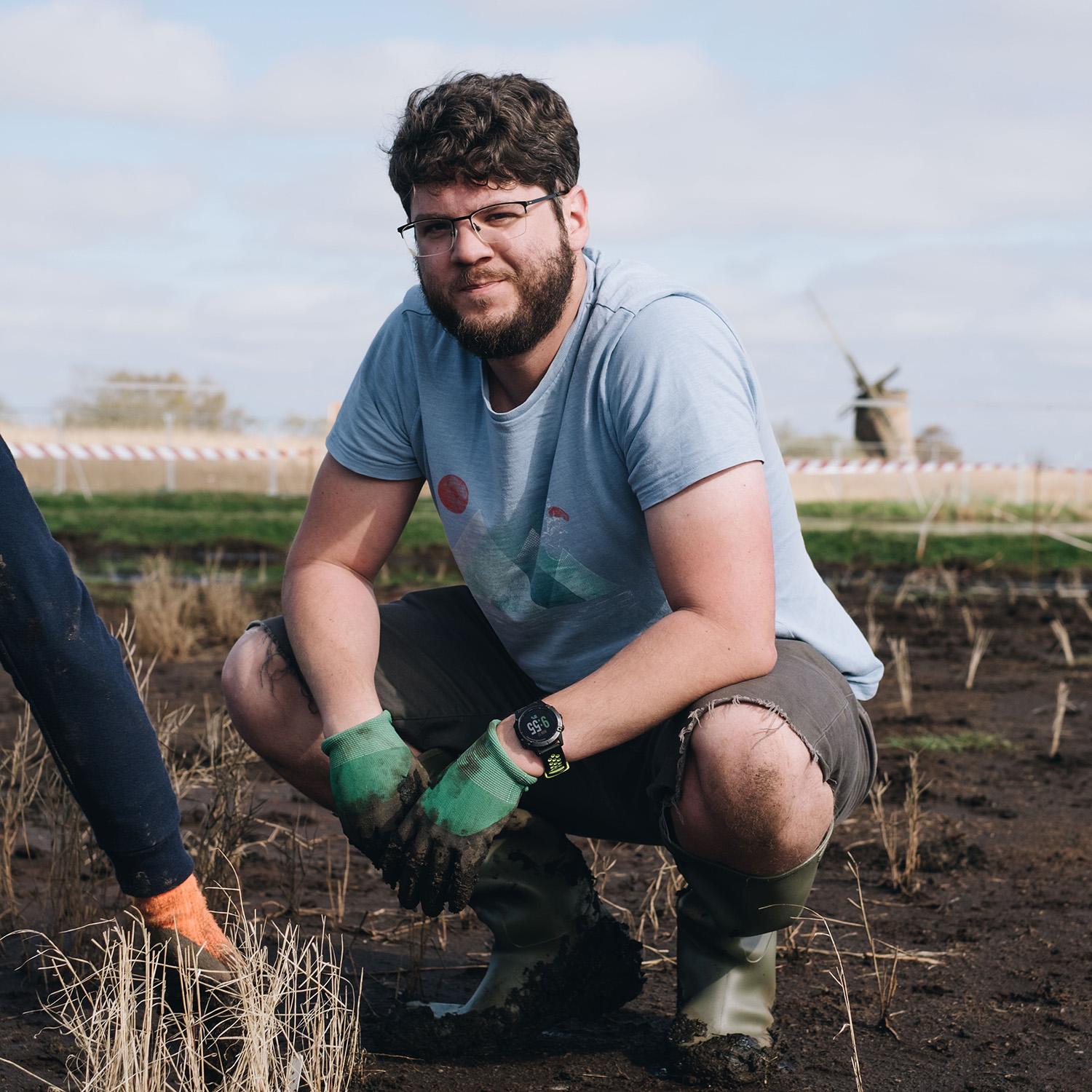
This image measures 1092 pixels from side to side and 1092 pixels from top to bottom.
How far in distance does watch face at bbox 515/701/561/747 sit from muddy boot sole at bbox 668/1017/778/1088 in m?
0.66

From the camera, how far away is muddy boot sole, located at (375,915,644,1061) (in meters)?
2.57

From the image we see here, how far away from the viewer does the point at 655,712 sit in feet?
7.66

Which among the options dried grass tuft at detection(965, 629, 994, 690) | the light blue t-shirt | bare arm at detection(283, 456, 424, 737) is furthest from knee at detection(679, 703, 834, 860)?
dried grass tuft at detection(965, 629, 994, 690)

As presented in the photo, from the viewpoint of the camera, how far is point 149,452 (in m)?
18.4

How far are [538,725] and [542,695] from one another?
637 millimetres

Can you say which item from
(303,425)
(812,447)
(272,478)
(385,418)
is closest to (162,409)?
(303,425)

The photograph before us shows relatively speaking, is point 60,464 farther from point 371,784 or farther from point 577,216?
point 371,784

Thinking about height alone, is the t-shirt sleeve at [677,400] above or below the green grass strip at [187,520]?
above

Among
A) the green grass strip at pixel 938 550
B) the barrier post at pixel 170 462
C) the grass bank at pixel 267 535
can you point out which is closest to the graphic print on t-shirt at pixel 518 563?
the grass bank at pixel 267 535

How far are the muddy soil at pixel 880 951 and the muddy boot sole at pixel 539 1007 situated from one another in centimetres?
4

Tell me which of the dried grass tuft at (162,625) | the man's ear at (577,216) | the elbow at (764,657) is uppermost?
the man's ear at (577,216)

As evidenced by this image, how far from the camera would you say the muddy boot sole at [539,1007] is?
8.43 ft

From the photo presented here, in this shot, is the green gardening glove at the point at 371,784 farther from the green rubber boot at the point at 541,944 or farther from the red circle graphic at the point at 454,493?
the red circle graphic at the point at 454,493

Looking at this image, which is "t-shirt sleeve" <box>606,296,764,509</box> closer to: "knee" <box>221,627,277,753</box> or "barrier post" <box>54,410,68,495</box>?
"knee" <box>221,627,277,753</box>
